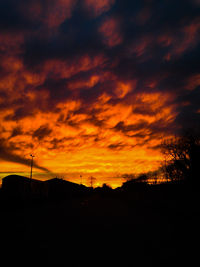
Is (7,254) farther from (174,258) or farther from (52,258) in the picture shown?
(174,258)

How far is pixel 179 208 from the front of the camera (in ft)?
47.4

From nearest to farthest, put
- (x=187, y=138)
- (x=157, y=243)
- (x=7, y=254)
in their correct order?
(x=7, y=254) → (x=157, y=243) → (x=187, y=138)

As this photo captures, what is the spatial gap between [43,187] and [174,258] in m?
39.9

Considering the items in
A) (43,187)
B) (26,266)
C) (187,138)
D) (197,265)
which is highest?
(187,138)

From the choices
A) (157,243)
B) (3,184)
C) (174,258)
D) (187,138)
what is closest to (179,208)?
(157,243)

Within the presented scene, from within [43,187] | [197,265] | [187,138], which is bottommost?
[197,265]

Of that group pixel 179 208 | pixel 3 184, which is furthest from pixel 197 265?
pixel 3 184

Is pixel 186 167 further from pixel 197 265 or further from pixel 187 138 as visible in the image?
pixel 197 265

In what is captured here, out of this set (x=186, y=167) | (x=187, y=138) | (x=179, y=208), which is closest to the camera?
(x=179, y=208)

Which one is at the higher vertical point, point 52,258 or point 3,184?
point 3,184

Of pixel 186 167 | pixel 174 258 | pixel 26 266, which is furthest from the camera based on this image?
pixel 186 167

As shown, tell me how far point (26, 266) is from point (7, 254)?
130 centimetres

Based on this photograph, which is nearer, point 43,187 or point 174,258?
point 174,258

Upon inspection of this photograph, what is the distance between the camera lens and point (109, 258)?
477 cm
